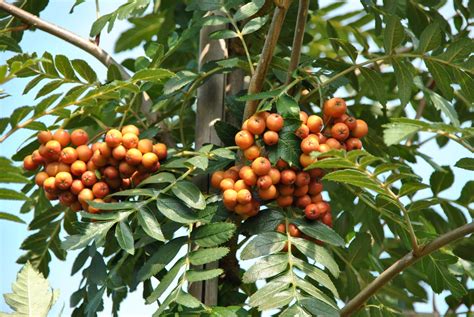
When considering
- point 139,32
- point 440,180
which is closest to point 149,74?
point 440,180

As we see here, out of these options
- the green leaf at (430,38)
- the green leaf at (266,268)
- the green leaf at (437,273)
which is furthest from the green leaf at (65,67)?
the green leaf at (437,273)

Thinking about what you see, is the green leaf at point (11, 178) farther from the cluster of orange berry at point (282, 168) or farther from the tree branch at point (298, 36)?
the tree branch at point (298, 36)

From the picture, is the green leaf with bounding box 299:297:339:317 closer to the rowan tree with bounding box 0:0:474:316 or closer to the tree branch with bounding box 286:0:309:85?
the rowan tree with bounding box 0:0:474:316

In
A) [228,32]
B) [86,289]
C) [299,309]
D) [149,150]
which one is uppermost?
[228,32]

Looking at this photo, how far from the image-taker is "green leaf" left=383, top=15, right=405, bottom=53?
56.2 inches

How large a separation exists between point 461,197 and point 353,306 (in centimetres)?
51

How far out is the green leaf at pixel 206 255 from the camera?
1.30m

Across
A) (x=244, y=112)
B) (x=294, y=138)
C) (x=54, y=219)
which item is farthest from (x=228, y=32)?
(x=54, y=219)

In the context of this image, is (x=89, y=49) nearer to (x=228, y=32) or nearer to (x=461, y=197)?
(x=228, y=32)

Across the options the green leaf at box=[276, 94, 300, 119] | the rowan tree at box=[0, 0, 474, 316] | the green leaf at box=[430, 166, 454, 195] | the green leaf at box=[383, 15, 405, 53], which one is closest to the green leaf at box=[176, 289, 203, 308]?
the rowan tree at box=[0, 0, 474, 316]

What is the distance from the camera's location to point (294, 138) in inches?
53.0

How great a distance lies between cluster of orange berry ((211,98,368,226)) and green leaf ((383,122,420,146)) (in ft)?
0.64

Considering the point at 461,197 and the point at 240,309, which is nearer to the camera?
the point at 240,309

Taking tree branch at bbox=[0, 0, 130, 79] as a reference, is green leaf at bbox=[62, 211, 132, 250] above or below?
below
